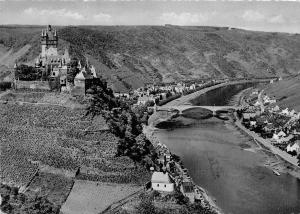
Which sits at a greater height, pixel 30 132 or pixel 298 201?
pixel 30 132

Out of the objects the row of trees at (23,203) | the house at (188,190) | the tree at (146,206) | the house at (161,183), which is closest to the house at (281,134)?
the house at (188,190)

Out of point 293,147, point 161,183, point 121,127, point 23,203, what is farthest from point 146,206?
point 293,147

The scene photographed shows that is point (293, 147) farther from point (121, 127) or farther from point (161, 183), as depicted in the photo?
point (161, 183)

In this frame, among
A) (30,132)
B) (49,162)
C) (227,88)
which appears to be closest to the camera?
(49,162)

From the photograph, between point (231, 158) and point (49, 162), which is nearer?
point (49, 162)

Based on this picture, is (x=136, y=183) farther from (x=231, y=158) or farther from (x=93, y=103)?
(x=231, y=158)

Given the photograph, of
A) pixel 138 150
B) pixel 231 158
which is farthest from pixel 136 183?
pixel 231 158

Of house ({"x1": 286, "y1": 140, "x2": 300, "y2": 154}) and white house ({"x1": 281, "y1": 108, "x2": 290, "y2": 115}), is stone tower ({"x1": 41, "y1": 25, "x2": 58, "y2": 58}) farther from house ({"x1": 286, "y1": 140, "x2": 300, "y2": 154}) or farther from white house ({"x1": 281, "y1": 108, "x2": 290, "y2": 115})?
white house ({"x1": 281, "y1": 108, "x2": 290, "y2": 115})
